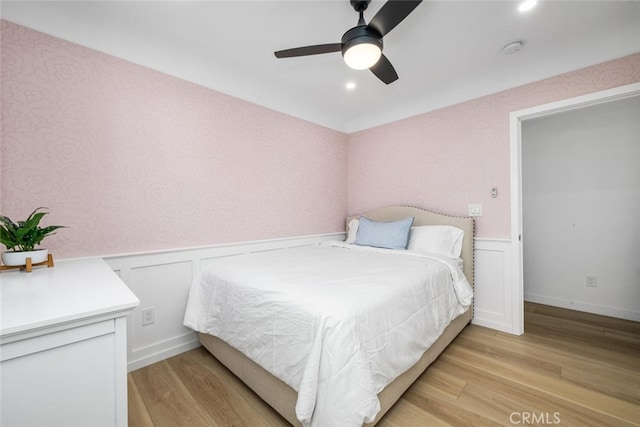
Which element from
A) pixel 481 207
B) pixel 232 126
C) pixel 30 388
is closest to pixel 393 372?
pixel 30 388

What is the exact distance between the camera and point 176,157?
2.16 m

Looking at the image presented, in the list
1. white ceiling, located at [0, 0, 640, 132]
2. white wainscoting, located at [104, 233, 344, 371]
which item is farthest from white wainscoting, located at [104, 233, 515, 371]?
white ceiling, located at [0, 0, 640, 132]

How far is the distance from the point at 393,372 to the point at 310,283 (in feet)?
2.02

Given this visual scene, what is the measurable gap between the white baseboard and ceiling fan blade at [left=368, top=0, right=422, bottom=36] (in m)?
3.46

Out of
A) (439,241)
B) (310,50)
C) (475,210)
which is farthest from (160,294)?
(475,210)

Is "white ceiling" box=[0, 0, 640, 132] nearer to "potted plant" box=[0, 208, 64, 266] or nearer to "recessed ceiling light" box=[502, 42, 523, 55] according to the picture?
"recessed ceiling light" box=[502, 42, 523, 55]

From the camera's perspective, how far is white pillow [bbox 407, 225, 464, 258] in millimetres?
2580

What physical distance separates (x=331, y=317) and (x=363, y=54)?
4.72 feet

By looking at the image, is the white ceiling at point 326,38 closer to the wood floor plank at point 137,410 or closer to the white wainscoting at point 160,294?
the white wainscoting at point 160,294

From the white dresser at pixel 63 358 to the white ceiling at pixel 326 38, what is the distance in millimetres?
1735

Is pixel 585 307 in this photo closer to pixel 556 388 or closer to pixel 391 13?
pixel 556 388

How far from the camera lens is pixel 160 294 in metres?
2.08
